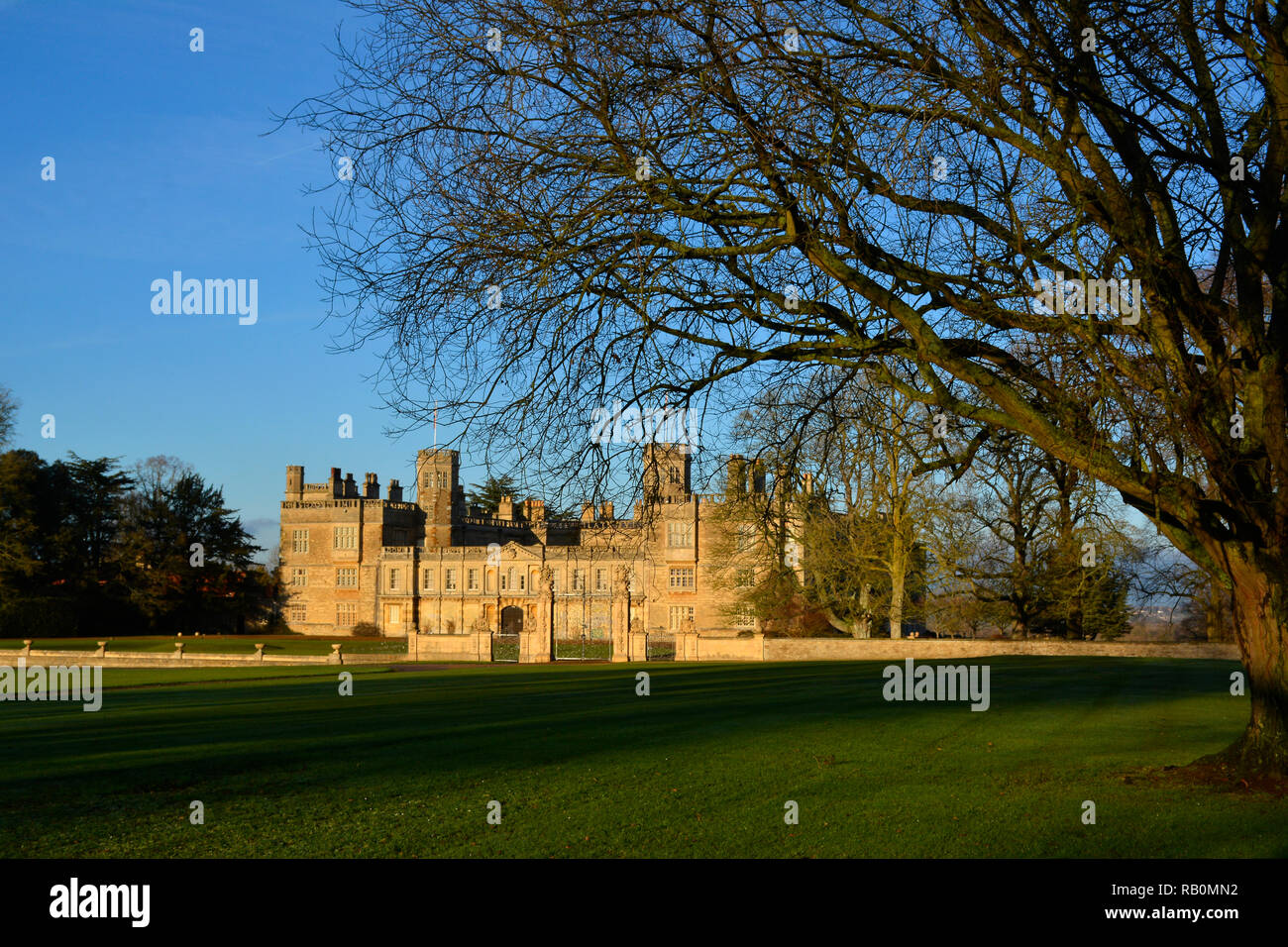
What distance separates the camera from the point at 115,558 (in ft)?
211

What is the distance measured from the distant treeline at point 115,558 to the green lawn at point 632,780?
46801 mm

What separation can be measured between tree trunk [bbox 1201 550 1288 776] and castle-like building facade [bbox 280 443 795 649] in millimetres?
41315

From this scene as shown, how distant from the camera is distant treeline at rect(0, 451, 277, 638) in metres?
58.3

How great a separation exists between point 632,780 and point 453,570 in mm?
61304

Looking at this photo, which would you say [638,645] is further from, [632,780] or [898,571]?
[632,780]

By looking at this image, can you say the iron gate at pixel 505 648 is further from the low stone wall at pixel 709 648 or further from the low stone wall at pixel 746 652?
the low stone wall at pixel 709 648

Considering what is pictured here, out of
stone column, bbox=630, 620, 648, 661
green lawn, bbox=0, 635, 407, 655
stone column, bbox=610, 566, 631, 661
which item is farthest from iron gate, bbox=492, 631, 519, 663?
stone column, bbox=630, 620, 648, 661

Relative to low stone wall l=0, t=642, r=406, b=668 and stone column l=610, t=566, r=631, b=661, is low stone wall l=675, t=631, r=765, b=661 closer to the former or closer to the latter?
stone column l=610, t=566, r=631, b=661

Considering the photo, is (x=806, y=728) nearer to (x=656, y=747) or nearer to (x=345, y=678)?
(x=656, y=747)

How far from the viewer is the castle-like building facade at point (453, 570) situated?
6284 centimetres

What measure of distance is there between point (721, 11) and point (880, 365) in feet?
10.3

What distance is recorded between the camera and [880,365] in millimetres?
9219
